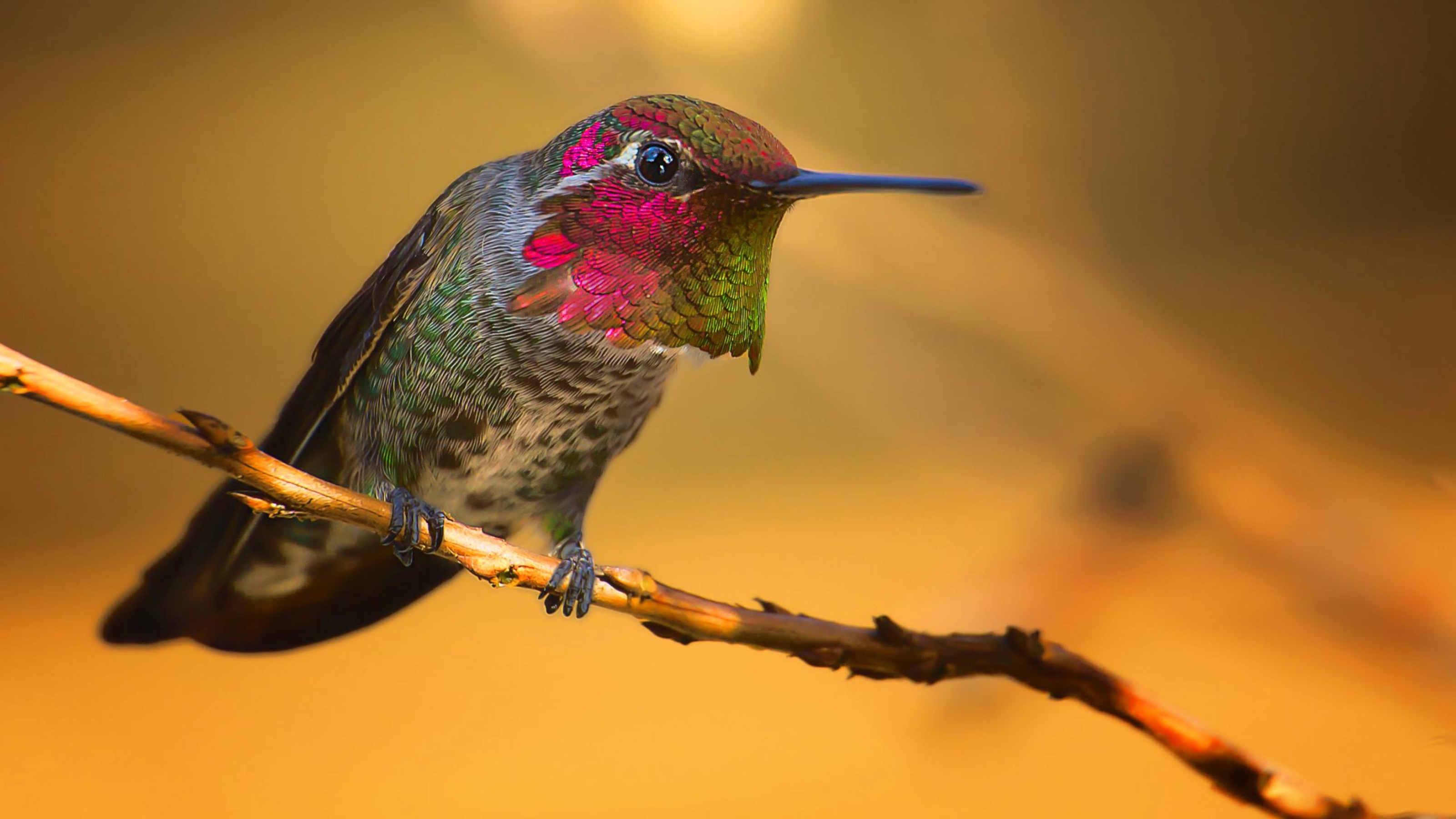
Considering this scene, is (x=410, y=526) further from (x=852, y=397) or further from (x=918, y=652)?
(x=852, y=397)

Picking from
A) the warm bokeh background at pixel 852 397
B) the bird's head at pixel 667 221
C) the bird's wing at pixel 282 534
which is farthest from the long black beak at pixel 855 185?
the warm bokeh background at pixel 852 397

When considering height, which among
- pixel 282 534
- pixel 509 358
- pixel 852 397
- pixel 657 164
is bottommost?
pixel 282 534

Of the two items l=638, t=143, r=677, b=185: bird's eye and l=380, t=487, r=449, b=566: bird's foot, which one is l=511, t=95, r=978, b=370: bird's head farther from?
l=380, t=487, r=449, b=566: bird's foot

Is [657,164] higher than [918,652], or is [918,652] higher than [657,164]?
[657,164]

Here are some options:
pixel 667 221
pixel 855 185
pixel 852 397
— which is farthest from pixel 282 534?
pixel 852 397

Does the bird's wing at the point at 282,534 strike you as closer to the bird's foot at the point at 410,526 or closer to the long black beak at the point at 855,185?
the bird's foot at the point at 410,526

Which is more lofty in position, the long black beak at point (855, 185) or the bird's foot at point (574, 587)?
the long black beak at point (855, 185)

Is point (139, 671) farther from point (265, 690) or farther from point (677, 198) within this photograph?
point (677, 198)

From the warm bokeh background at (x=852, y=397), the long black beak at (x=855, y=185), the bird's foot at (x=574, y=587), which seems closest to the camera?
the long black beak at (x=855, y=185)

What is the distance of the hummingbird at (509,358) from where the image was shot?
2.16 ft

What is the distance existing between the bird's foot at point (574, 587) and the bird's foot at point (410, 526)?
10cm

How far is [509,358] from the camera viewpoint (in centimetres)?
73

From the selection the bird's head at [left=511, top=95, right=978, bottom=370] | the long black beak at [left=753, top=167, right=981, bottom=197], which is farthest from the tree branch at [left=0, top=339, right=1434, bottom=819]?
the long black beak at [left=753, top=167, right=981, bottom=197]

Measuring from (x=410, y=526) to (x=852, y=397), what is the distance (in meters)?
0.73
